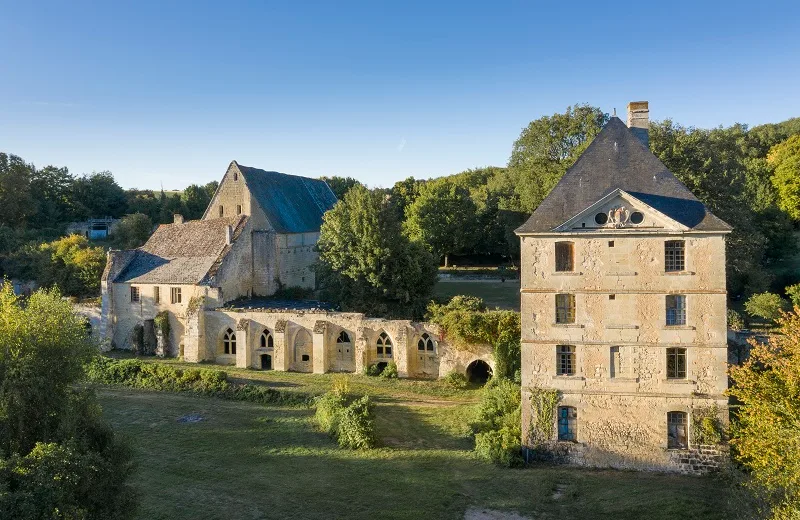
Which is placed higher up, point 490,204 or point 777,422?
point 490,204

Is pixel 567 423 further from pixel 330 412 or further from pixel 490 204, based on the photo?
pixel 490 204

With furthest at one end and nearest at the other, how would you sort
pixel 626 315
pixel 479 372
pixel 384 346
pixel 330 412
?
pixel 384 346
pixel 479 372
pixel 330 412
pixel 626 315

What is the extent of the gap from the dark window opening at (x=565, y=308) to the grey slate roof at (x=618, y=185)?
2.73 metres

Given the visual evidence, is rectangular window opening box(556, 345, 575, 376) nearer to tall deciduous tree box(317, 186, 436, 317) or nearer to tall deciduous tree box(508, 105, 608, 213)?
tall deciduous tree box(317, 186, 436, 317)

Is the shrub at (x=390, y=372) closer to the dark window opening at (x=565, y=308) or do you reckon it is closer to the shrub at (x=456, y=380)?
the shrub at (x=456, y=380)

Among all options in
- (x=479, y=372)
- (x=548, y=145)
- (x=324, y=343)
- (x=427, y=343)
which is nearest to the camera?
(x=427, y=343)

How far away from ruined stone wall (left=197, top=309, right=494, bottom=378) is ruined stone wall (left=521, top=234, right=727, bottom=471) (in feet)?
29.3

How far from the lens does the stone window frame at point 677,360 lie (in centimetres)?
2095

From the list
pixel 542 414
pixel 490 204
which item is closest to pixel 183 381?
pixel 542 414

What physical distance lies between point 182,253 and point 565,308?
2802 cm

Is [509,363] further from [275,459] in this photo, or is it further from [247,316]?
[247,316]

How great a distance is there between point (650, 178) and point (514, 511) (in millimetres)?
13092

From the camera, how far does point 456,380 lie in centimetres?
3075

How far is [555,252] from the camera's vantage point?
21.8 meters
